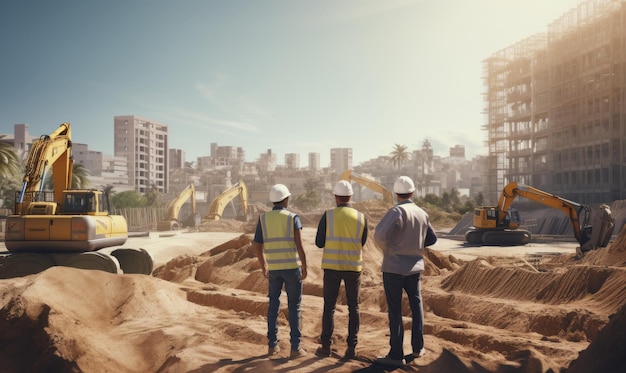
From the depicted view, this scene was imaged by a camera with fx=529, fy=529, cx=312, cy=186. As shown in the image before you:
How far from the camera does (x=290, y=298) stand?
20.7 ft

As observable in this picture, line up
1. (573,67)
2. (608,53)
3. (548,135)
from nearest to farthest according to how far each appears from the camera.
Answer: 1. (608,53)
2. (573,67)
3. (548,135)

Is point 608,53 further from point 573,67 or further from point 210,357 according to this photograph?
point 210,357

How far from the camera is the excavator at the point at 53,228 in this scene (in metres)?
13.1

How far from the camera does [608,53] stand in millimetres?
45906

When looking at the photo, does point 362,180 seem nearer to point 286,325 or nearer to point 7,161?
point 7,161

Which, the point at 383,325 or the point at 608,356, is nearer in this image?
the point at 608,356

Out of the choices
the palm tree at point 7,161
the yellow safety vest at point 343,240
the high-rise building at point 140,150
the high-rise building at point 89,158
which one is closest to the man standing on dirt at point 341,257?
the yellow safety vest at point 343,240

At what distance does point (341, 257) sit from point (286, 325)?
3.47m

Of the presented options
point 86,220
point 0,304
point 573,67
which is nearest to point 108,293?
point 0,304

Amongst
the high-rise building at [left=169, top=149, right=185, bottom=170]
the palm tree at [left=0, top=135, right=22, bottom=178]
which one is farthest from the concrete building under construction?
the high-rise building at [left=169, top=149, right=185, bottom=170]

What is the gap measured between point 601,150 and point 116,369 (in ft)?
159

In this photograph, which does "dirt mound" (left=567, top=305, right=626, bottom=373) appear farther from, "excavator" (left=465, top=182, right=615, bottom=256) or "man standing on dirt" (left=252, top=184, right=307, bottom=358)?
"excavator" (left=465, top=182, right=615, bottom=256)

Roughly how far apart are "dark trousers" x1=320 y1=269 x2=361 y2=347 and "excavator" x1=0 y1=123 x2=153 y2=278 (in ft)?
28.7

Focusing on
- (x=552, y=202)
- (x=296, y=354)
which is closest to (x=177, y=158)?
(x=552, y=202)
